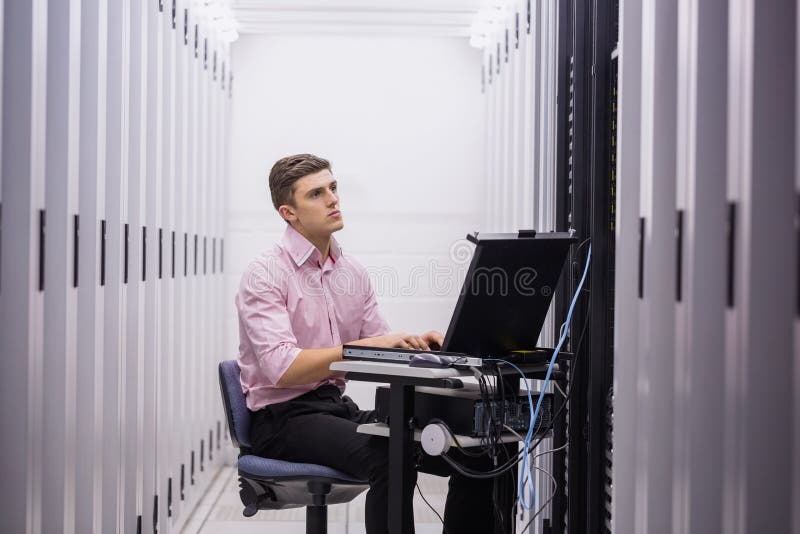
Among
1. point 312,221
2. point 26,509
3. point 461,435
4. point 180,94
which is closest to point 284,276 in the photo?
point 312,221

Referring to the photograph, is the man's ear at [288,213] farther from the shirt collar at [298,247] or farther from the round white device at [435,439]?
the round white device at [435,439]

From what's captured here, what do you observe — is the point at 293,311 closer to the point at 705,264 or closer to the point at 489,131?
the point at 705,264

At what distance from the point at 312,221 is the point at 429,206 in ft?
6.86

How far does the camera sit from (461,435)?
6.67 feet

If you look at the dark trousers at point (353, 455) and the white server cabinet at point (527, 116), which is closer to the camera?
the dark trousers at point (353, 455)

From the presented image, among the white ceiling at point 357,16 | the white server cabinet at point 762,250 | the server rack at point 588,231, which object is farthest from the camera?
the white ceiling at point 357,16

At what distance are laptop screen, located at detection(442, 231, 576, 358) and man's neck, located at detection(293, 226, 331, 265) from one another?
2.75 ft

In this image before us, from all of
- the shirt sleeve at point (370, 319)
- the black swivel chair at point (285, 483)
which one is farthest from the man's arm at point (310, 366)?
the shirt sleeve at point (370, 319)

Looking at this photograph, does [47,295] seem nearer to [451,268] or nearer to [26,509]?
[26,509]

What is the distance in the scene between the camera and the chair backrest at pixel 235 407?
8.24 ft

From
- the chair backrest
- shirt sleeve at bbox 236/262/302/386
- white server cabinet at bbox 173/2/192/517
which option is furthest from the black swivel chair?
white server cabinet at bbox 173/2/192/517

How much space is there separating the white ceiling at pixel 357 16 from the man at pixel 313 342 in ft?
5.78

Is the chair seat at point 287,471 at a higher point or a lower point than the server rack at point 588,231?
lower

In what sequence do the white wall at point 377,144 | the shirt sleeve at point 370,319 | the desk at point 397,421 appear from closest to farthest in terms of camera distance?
1. the desk at point 397,421
2. the shirt sleeve at point 370,319
3. the white wall at point 377,144
